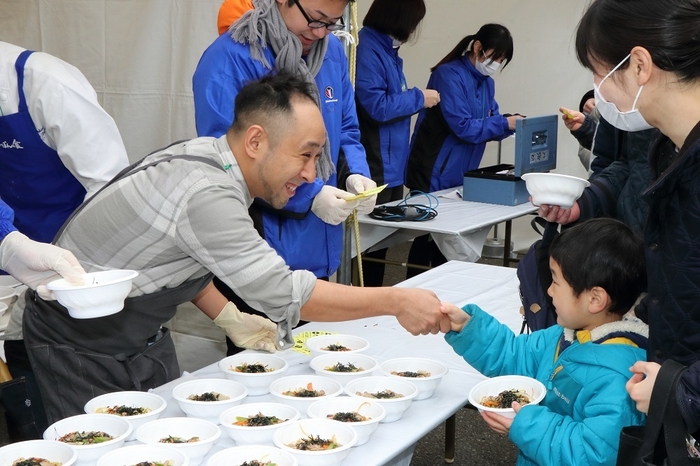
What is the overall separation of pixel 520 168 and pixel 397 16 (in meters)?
1.15

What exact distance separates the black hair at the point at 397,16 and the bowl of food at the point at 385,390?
9.52 feet

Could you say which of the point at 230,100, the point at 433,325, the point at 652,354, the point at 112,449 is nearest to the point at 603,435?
the point at 652,354

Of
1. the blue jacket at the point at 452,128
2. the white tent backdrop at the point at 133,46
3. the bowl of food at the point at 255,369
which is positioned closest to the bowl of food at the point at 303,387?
the bowl of food at the point at 255,369

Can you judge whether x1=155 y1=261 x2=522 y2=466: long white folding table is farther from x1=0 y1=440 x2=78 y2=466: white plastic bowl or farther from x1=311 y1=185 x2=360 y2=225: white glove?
x1=311 y1=185 x2=360 y2=225: white glove

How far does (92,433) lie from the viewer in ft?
5.46

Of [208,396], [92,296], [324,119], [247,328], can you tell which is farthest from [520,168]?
[92,296]

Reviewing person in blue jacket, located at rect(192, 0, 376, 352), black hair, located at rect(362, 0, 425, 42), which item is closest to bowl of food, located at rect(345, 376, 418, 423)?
person in blue jacket, located at rect(192, 0, 376, 352)

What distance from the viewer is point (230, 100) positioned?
2541mm

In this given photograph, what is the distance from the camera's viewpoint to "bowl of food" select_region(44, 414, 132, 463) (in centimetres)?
155

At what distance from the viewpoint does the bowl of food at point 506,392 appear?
6.17 ft

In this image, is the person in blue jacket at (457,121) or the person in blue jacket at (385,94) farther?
the person in blue jacket at (457,121)

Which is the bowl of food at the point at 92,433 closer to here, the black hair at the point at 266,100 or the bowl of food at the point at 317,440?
the bowl of food at the point at 317,440

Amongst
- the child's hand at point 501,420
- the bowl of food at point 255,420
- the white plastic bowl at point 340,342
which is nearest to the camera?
the bowl of food at point 255,420

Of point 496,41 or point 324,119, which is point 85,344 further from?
point 496,41
